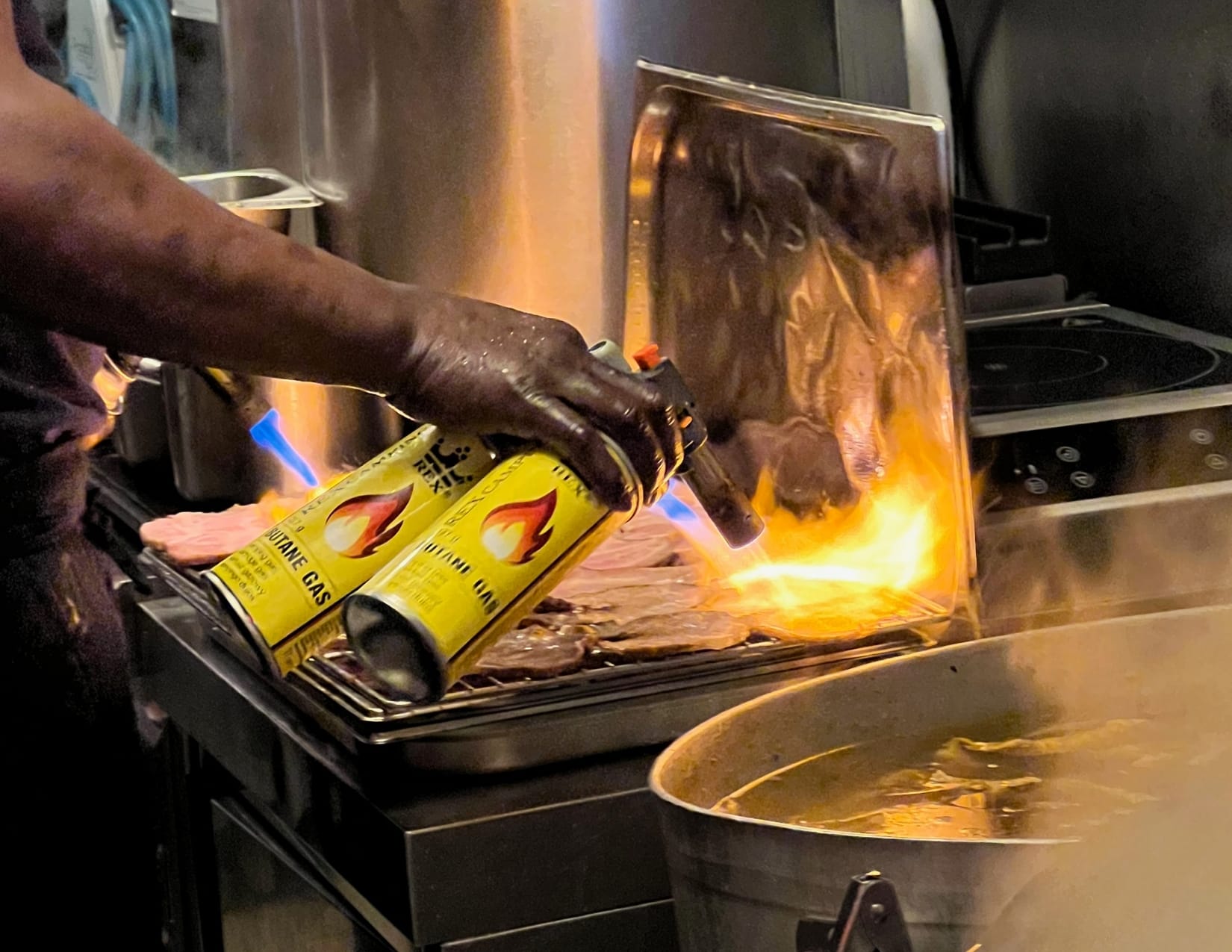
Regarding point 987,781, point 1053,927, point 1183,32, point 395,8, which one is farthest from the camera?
point 1183,32

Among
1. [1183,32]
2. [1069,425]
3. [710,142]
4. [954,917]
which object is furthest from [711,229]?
[954,917]

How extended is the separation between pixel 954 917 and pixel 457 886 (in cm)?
36

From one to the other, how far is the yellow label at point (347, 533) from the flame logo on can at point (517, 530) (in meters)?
0.08

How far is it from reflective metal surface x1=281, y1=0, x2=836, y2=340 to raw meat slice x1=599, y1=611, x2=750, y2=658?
437 millimetres

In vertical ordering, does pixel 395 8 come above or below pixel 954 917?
above

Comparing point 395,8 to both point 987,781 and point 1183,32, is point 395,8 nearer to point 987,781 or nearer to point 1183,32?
point 1183,32

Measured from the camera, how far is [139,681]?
4.65 feet

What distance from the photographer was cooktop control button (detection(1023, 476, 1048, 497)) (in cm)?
129

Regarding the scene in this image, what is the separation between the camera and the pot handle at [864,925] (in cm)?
65

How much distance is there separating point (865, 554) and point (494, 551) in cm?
43

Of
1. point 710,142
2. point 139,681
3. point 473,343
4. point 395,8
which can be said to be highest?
point 395,8

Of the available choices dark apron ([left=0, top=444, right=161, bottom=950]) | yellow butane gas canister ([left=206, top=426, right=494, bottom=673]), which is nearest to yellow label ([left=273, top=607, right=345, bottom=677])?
yellow butane gas canister ([left=206, top=426, right=494, bottom=673])

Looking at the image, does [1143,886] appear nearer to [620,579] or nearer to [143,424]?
[620,579]

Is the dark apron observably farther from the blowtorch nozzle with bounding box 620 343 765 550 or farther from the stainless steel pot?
the stainless steel pot
